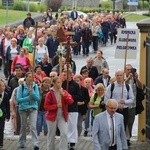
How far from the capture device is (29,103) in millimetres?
17125

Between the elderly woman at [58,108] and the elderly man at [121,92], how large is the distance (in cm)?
128

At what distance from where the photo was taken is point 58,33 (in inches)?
676

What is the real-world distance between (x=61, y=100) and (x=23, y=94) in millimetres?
1197

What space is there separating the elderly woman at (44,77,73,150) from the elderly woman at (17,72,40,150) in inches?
28.0

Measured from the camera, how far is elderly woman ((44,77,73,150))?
638 inches

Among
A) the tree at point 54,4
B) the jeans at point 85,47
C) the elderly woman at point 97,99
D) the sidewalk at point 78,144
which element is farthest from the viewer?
the tree at point 54,4

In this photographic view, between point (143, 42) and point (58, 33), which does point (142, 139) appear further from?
point (58, 33)

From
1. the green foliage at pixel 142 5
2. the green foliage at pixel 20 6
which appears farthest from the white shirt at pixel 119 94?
the green foliage at pixel 142 5

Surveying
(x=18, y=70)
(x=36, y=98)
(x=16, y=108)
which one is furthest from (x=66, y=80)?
(x=18, y=70)

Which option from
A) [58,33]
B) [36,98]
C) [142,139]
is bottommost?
[142,139]

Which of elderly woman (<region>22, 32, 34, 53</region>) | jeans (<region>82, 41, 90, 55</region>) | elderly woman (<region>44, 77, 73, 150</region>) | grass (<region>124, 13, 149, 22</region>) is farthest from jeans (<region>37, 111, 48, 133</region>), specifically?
grass (<region>124, 13, 149, 22</region>)

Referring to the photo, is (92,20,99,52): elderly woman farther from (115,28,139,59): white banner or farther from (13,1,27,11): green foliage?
(13,1,27,11): green foliage

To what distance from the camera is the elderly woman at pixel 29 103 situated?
672 inches

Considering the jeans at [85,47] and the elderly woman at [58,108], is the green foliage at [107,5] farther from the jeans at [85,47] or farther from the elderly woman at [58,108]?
the elderly woman at [58,108]
